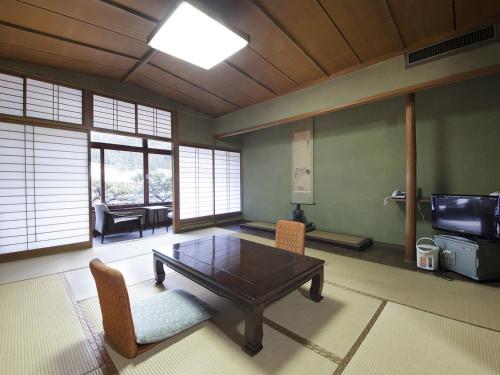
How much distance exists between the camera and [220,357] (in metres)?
1.53

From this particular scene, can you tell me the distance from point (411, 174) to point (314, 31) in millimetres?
2243

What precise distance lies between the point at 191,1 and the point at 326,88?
2.48m

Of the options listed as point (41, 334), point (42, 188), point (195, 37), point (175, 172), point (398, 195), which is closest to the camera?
point (41, 334)

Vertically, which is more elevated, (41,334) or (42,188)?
(42,188)

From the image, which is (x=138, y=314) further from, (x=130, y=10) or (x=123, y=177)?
(x=123, y=177)

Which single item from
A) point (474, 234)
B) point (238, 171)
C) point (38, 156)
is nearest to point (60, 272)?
point (38, 156)

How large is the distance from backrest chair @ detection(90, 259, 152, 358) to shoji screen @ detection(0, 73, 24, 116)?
331 centimetres

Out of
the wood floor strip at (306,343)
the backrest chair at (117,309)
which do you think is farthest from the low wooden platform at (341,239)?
the backrest chair at (117,309)

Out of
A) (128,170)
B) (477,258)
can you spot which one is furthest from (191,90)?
(477,258)

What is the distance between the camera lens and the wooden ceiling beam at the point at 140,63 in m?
3.28

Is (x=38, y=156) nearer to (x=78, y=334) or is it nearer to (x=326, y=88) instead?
(x=78, y=334)

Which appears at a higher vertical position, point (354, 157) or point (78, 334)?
point (354, 157)

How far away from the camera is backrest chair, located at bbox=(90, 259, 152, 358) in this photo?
1.43m

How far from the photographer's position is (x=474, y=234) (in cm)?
261
